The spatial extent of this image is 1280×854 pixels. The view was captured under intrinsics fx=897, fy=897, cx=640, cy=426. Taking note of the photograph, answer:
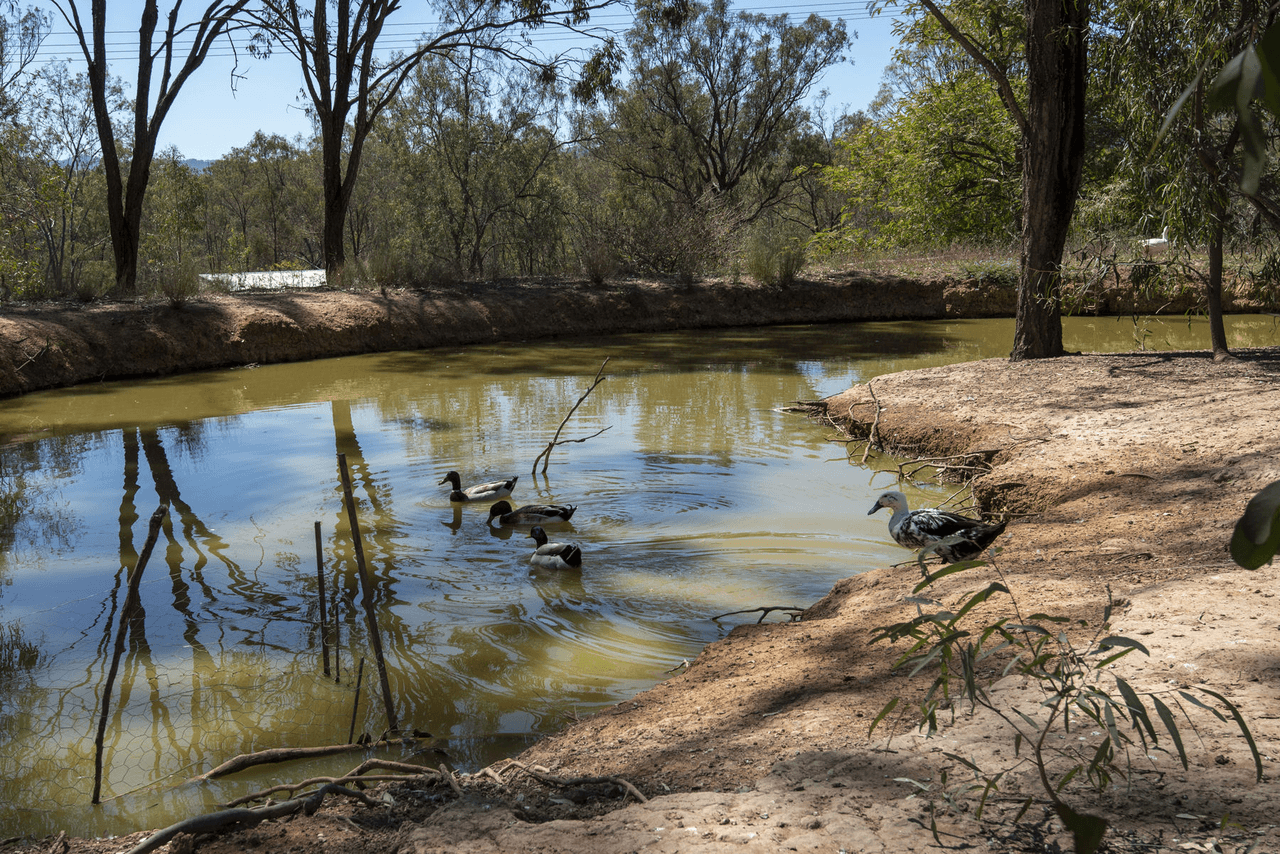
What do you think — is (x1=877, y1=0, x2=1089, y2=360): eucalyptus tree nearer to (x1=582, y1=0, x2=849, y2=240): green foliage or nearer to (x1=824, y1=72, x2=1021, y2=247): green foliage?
(x1=824, y1=72, x2=1021, y2=247): green foliage

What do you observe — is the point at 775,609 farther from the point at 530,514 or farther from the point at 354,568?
the point at 354,568

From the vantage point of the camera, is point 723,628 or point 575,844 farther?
point 723,628

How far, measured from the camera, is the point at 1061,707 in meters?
2.92

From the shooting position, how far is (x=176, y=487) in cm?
877

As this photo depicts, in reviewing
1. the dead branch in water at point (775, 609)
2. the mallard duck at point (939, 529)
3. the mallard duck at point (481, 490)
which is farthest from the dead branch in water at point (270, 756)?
the mallard duck at point (481, 490)

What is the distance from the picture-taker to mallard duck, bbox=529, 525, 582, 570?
6168 mm

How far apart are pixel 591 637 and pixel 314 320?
15.1m

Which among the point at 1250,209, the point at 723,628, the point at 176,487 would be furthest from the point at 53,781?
the point at 1250,209

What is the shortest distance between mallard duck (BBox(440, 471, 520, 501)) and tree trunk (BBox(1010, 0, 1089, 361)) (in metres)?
6.90

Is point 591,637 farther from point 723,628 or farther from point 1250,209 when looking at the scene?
point 1250,209

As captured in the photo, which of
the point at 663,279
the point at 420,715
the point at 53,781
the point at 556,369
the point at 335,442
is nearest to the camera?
the point at 53,781

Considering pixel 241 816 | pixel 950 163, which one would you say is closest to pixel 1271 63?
pixel 241 816

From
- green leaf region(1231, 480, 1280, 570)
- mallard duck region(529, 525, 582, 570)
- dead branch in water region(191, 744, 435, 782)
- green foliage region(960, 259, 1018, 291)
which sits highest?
green foliage region(960, 259, 1018, 291)

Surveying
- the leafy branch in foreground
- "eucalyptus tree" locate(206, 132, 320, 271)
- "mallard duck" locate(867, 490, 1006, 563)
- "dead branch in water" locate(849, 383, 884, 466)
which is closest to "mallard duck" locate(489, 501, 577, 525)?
"mallard duck" locate(867, 490, 1006, 563)
